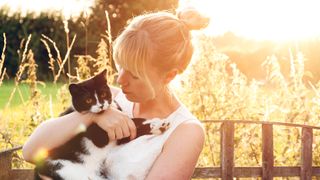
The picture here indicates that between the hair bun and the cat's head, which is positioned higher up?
the hair bun

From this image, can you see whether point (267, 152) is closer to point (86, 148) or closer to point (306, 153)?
point (306, 153)

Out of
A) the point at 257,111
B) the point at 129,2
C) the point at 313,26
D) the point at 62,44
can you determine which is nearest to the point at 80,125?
the point at 257,111

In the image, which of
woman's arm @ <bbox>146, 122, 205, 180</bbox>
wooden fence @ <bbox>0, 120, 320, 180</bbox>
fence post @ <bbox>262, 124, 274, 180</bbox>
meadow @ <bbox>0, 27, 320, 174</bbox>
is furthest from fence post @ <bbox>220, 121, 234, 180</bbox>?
woman's arm @ <bbox>146, 122, 205, 180</bbox>

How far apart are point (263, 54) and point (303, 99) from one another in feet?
16.3

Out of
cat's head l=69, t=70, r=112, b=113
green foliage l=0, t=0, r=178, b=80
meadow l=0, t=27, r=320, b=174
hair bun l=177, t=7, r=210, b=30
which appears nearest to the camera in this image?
hair bun l=177, t=7, r=210, b=30

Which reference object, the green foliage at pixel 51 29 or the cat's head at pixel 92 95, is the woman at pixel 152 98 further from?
the green foliage at pixel 51 29

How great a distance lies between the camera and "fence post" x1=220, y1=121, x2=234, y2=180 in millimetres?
4297

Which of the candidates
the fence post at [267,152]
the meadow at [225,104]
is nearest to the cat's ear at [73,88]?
the meadow at [225,104]

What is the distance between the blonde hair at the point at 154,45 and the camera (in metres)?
2.39

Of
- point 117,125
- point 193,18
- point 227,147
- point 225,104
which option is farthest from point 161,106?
point 225,104

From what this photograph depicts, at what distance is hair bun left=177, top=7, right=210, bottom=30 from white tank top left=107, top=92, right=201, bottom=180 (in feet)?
1.23

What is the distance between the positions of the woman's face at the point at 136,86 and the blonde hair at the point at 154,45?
0.02 metres

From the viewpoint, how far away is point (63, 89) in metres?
4.83

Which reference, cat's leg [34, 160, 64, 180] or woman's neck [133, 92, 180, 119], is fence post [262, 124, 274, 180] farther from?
cat's leg [34, 160, 64, 180]
